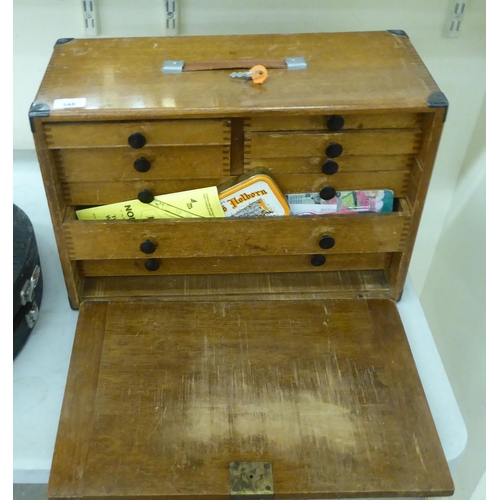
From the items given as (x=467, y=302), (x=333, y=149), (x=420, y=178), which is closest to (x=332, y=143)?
(x=333, y=149)

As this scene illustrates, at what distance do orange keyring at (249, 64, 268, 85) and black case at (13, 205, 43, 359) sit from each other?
49 centimetres

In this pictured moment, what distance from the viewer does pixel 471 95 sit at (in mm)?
1362

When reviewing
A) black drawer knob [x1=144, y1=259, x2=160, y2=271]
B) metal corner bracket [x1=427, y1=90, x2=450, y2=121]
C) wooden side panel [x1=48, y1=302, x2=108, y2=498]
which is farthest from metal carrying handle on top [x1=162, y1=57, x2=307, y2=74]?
wooden side panel [x1=48, y1=302, x2=108, y2=498]

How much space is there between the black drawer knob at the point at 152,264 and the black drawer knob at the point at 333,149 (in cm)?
37

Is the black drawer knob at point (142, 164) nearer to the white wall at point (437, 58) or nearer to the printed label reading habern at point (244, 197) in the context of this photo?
the printed label reading habern at point (244, 197)

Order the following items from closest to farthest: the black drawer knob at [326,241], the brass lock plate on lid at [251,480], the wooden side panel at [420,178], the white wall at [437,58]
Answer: the brass lock plate on lid at [251,480], the wooden side panel at [420,178], the black drawer knob at [326,241], the white wall at [437,58]

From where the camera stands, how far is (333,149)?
953 mm

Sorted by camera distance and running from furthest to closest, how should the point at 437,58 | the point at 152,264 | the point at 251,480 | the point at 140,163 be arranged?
1. the point at 437,58
2. the point at 152,264
3. the point at 140,163
4. the point at 251,480

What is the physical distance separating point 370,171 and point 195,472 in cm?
56

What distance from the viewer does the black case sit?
3.28ft

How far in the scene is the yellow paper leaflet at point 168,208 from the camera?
1000 millimetres

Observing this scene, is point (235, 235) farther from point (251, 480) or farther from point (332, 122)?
point (251, 480)

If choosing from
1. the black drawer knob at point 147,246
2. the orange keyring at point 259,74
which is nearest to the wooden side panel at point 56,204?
the black drawer knob at point 147,246

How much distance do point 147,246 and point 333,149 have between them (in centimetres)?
36
